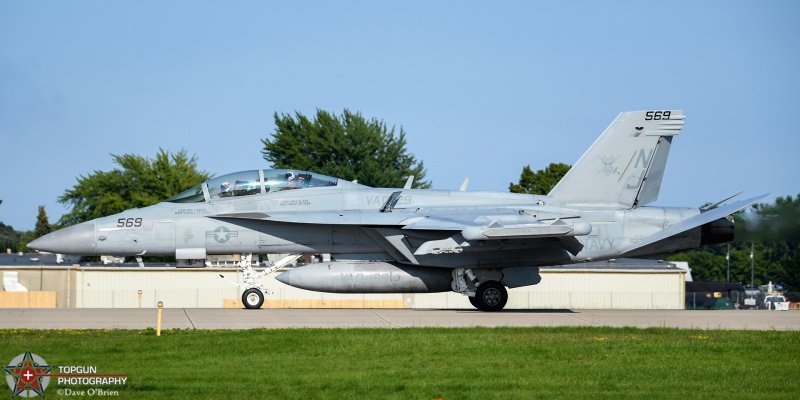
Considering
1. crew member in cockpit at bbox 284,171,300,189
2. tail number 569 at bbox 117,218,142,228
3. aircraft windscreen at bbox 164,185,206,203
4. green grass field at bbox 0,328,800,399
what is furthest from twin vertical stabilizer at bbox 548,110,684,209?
tail number 569 at bbox 117,218,142,228

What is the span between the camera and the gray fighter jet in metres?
21.0

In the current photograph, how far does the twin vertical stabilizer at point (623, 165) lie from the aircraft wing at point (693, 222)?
97cm

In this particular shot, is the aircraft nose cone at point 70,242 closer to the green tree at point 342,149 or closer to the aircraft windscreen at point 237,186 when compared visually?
the aircraft windscreen at point 237,186

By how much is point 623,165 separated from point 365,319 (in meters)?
7.07

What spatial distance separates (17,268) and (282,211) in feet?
77.4

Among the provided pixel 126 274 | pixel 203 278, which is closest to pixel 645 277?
pixel 203 278

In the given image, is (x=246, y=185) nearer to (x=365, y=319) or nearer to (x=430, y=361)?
(x=365, y=319)

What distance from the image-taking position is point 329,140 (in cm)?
7081

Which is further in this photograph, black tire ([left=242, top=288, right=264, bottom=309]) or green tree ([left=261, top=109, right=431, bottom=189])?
green tree ([left=261, top=109, right=431, bottom=189])

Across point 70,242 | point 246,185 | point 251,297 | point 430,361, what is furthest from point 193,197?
point 430,361

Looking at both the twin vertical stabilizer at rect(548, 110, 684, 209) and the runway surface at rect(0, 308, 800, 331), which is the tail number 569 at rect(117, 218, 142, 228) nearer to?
the runway surface at rect(0, 308, 800, 331)

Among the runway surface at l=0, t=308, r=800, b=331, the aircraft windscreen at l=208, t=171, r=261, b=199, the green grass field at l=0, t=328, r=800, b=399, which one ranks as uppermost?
the aircraft windscreen at l=208, t=171, r=261, b=199

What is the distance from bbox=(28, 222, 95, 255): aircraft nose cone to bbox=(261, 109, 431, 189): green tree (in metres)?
47.7

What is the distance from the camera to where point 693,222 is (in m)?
21.7
